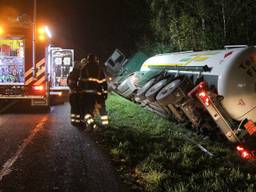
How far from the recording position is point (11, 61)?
44.1 ft

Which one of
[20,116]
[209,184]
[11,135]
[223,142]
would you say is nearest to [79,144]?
[11,135]

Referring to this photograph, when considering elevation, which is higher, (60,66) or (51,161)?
(60,66)

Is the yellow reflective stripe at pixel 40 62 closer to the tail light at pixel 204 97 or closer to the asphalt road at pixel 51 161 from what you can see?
the asphalt road at pixel 51 161

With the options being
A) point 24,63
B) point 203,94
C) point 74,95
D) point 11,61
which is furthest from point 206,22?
point 203,94

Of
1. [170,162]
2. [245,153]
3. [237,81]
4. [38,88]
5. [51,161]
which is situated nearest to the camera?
[170,162]

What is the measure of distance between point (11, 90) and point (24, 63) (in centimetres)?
90

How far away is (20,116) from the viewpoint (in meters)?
12.4

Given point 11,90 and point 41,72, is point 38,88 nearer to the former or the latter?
point 41,72

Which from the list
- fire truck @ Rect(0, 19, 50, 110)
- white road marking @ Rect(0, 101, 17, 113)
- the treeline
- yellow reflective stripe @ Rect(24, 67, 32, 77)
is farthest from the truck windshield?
the treeline

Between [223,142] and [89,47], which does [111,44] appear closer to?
[89,47]

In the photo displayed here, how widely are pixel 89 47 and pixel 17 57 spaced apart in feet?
80.3

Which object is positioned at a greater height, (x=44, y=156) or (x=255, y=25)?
(x=255, y=25)

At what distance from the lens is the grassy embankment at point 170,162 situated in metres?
5.64

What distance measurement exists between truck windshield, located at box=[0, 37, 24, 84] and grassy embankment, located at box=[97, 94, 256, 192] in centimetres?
450
